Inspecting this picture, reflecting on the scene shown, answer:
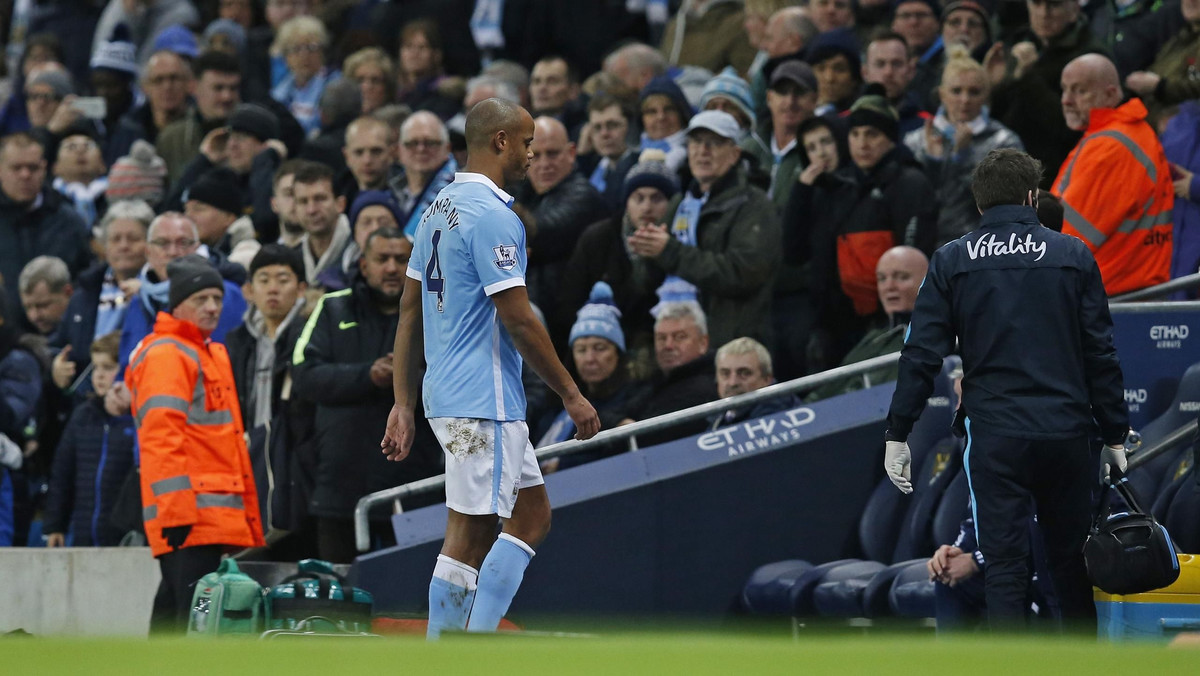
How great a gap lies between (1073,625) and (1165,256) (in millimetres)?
2941

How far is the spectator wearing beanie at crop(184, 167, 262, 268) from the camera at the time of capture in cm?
1214

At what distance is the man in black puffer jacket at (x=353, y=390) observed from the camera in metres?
9.19

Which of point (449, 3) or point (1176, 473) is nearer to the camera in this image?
point (1176, 473)

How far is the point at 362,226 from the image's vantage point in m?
10.4

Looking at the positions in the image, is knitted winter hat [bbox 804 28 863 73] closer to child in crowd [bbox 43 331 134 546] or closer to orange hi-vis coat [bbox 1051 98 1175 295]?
orange hi-vis coat [bbox 1051 98 1175 295]

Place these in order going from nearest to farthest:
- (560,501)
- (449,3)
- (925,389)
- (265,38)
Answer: (925,389)
(560,501)
(449,3)
(265,38)

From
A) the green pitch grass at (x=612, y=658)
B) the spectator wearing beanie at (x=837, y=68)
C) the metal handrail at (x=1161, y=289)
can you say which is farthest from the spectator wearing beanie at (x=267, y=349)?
the green pitch grass at (x=612, y=658)

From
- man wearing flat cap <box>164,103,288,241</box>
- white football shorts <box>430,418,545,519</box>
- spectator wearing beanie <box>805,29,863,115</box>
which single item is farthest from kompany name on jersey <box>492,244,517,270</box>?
man wearing flat cap <box>164,103,288,241</box>

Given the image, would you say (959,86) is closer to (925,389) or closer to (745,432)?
(745,432)

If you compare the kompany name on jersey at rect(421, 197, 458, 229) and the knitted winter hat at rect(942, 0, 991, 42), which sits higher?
the knitted winter hat at rect(942, 0, 991, 42)

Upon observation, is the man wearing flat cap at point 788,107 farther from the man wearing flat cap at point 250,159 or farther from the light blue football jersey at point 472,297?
the light blue football jersey at point 472,297

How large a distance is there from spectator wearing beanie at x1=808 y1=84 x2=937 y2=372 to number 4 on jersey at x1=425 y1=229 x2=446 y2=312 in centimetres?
386

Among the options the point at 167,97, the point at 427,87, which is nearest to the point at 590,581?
the point at 427,87

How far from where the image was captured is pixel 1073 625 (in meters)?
6.79
